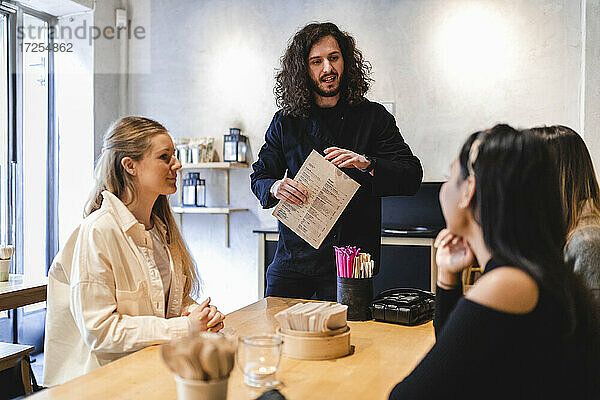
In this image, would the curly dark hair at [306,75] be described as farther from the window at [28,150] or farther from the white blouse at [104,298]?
the window at [28,150]

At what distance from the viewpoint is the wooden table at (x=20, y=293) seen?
9.18 feet

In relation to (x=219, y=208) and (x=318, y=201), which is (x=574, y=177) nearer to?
(x=318, y=201)

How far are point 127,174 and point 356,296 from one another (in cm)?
83

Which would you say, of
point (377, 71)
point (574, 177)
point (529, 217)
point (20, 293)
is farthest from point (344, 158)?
point (377, 71)

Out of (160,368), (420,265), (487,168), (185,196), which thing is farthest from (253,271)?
(487,168)

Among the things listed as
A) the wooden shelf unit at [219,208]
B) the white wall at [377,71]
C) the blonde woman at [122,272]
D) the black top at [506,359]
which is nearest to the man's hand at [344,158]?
the blonde woman at [122,272]

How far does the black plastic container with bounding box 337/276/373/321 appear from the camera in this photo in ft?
5.82

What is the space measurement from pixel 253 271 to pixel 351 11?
85.5 inches

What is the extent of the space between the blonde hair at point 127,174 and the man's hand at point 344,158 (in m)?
0.58

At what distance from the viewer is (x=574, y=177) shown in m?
1.69

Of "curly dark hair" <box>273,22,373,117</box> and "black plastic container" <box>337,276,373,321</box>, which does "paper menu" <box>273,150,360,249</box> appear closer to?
"black plastic container" <box>337,276,373,321</box>

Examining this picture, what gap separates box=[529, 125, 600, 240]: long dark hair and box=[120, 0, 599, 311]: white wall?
2404 millimetres

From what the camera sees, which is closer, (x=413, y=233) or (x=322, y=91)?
(x=322, y=91)

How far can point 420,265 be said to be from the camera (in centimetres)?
374
